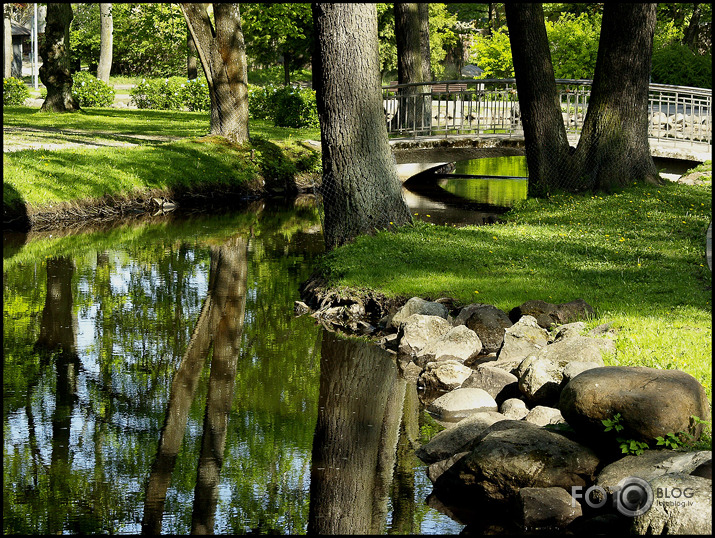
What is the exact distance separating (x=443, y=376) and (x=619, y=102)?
9816 mm

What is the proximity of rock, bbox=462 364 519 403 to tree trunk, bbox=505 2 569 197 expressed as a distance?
9.11 metres

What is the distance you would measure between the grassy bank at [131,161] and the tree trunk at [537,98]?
741 cm

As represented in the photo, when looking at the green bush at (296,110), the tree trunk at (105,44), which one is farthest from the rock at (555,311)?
the tree trunk at (105,44)

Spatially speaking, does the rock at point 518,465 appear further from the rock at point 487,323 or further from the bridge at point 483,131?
the bridge at point 483,131

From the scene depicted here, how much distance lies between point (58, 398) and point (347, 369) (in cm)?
266

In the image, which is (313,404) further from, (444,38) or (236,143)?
(444,38)

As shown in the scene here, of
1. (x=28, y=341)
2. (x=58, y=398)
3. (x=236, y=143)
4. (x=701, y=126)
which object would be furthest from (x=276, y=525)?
(x=701, y=126)

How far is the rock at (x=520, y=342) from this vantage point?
27.0 feet

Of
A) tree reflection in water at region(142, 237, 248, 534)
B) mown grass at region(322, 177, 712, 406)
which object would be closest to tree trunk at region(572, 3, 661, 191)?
mown grass at region(322, 177, 712, 406)

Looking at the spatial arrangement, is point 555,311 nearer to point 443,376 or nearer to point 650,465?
point 443,376

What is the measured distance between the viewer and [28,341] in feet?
30.7

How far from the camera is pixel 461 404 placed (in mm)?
7508

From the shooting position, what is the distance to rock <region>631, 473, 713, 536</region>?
472 cm

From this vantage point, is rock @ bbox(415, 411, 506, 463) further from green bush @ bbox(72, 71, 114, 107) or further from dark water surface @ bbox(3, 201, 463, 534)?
green bush @ bbox(72, 71, 114, 107)
